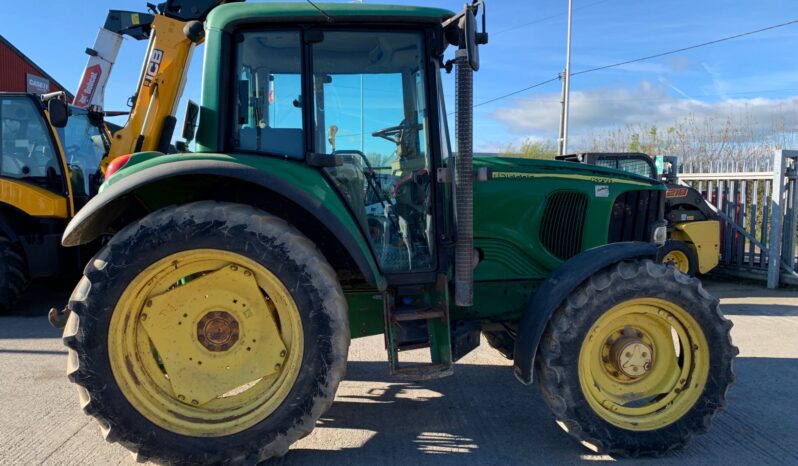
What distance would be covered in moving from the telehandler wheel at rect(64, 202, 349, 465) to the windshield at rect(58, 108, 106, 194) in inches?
176

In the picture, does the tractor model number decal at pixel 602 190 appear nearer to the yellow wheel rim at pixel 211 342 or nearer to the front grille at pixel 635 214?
the front grille at pixel 635 214

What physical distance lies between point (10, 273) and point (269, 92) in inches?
185

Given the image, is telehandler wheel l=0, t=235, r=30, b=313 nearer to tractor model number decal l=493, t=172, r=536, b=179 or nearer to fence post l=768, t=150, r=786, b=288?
tractor model number decal l=493, t=172, r=536, b=179

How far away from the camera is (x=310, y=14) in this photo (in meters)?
2.68

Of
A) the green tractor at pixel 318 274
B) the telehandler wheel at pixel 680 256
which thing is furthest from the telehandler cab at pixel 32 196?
the telehandler wheel at pixel 680 256

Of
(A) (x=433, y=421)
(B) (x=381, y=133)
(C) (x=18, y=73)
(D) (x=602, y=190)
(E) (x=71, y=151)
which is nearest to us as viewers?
(B) (x=381, y=133)

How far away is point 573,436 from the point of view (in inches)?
109

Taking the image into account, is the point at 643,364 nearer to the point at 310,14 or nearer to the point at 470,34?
the point at 470,34

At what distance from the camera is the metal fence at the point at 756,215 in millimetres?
7711

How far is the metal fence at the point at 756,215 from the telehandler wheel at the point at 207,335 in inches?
310

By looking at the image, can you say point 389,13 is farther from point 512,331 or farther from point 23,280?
point 23,280

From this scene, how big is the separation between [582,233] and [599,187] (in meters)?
0.33

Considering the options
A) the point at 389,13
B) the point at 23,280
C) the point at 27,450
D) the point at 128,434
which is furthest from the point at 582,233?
the point at 23,280

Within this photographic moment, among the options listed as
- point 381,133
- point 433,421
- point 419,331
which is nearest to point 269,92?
point 381,133
